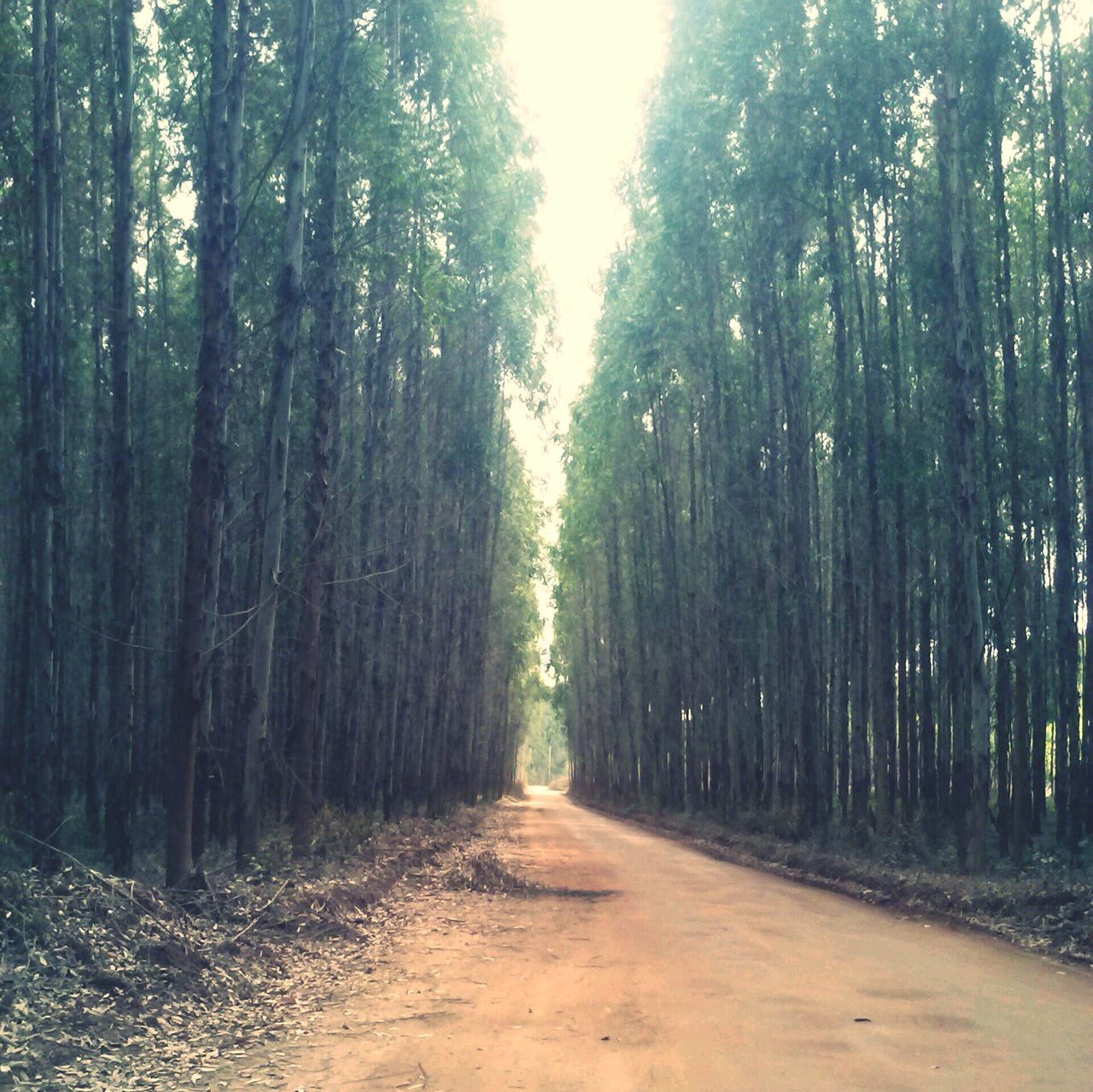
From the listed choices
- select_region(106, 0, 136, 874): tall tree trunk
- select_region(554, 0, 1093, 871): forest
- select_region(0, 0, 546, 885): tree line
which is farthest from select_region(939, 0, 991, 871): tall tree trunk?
select_region(106, 0, 136, 874): tall tree trunk

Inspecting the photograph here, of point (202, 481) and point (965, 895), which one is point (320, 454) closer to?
point (202, 481)

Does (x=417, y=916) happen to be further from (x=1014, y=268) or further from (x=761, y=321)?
(x=1014, y=268)

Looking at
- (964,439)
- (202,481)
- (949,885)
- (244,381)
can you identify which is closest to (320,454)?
(244,381)

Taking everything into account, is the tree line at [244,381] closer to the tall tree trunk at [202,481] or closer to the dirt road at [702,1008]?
the tall tree trunk at [202,481]

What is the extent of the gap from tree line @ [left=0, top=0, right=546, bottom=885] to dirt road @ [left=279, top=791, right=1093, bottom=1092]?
10.1 feet

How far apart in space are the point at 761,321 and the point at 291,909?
15.2m

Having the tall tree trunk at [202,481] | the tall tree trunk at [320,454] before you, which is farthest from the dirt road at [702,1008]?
the tall tree trunk at [320,454]

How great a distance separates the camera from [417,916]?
10758mm

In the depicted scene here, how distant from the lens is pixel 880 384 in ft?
56.0

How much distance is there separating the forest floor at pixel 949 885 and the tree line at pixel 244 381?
6481 mm

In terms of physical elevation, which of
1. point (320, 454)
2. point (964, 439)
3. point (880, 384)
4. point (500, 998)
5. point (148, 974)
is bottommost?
point (500, 998)

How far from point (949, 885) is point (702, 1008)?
6.47 meters

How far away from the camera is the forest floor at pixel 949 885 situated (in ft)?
30.8

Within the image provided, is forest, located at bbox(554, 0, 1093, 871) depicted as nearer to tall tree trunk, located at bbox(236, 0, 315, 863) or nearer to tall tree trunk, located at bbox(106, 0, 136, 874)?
tall tree trunk, located at bbox(236, 0, 315, 863)
